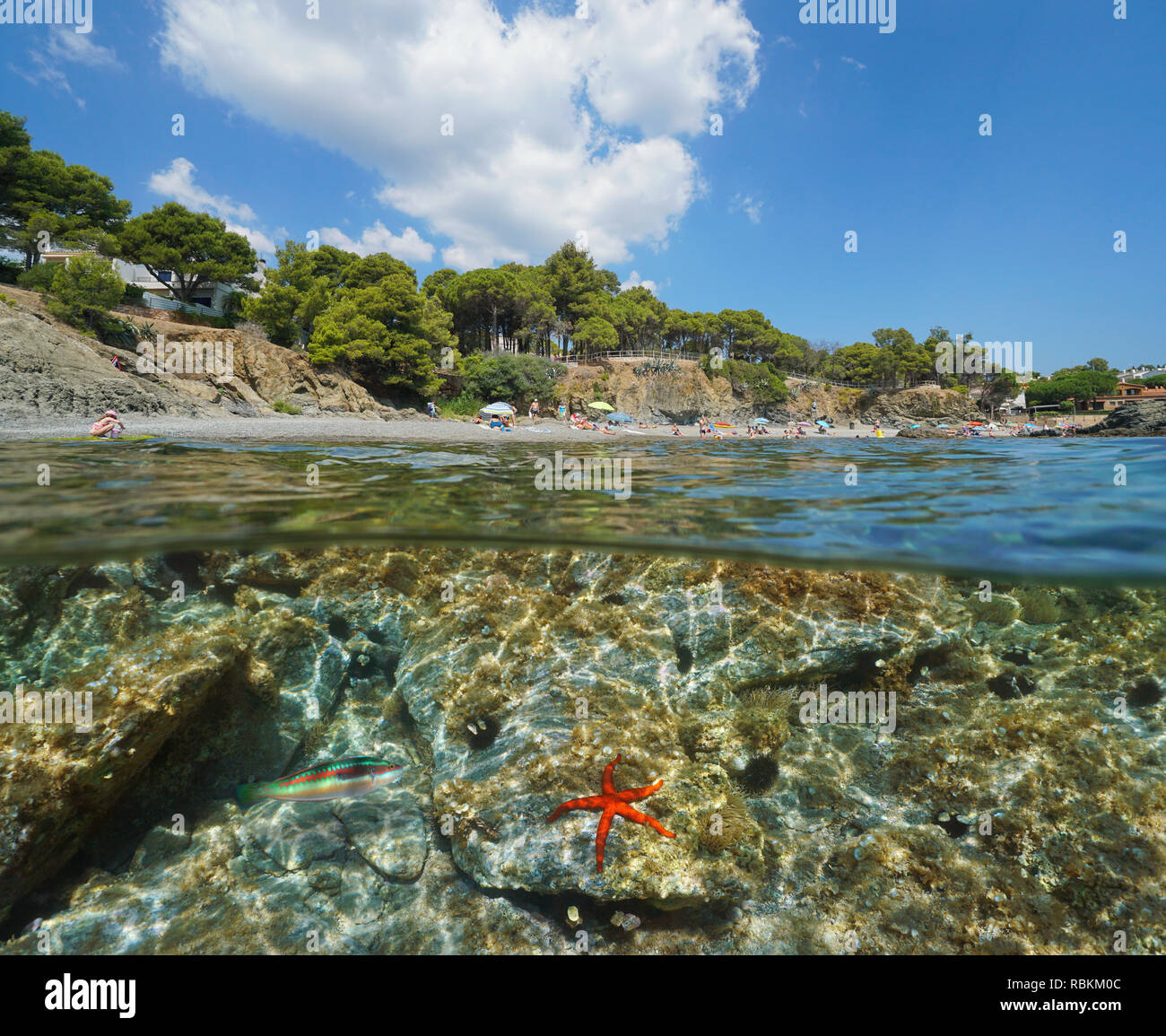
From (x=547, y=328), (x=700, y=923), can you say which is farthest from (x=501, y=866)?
(x=547, y=328)

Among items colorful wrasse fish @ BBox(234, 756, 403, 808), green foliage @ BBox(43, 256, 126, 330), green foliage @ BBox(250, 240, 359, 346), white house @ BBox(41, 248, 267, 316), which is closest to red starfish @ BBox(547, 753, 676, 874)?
colorful wrasse fish @ BBox(234, 756, 403, 808)

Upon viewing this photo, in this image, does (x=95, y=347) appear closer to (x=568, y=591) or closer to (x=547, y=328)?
(x=568, y=591)

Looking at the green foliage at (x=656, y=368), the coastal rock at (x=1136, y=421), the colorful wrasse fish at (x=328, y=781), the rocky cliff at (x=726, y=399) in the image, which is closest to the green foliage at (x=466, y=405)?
the rocky cliff at (x=726, y=399)

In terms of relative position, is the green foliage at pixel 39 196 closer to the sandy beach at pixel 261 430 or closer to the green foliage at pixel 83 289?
the green foliage at pixel 83 289

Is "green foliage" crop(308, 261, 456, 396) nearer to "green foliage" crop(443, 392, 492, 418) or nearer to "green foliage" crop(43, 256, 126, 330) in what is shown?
"green foliage" crop(443, 392, 492, 418)

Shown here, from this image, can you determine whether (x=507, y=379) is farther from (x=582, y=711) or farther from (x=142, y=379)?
(x=582, y=711)
